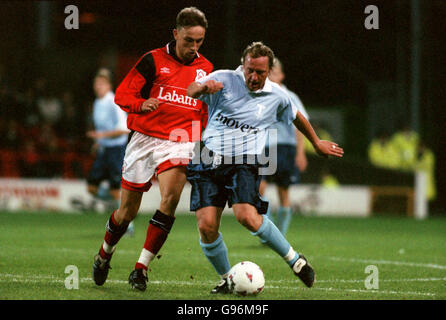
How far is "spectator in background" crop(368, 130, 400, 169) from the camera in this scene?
1947 centimetres

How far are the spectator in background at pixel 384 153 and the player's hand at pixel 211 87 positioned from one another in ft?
45.3

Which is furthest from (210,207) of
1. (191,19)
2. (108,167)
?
(108,167)

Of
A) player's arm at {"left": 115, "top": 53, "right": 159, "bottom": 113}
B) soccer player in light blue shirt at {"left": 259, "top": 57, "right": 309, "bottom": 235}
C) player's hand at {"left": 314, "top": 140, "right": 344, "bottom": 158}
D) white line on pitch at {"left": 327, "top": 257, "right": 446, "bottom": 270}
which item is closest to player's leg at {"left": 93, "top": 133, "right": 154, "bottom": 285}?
player's arm at {"left": 115, "top": 53, "right": 159, "bottom": 113}

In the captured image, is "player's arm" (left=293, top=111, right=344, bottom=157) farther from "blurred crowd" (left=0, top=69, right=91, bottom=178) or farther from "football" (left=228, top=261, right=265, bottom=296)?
"blurred crowd" (left=0, top=69, right=91, bottom=178)

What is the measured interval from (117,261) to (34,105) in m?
12.3

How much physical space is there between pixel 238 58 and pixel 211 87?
19.2 m

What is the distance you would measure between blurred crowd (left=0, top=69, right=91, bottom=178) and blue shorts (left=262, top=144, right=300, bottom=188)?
883 centimetres

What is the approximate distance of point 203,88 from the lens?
18.9 ft

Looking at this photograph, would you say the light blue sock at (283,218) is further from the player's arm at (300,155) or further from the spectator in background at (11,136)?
the spectator in background at (11,136)

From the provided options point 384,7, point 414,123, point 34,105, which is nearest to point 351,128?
point 384,7

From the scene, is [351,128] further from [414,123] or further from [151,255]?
[151,255]

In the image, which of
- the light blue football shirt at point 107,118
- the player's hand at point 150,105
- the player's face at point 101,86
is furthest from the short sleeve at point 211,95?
the player's face at point 101,86

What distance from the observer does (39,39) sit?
24125 mm

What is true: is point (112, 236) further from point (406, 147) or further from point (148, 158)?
point (406, 147)
